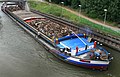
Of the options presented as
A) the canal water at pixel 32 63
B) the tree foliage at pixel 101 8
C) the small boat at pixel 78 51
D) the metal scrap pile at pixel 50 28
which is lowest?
the canal water at pixel 32 63

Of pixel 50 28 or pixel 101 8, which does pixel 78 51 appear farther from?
pixel 101 8

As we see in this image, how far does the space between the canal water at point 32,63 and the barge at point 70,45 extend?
91cm

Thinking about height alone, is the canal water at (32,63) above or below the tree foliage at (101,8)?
below

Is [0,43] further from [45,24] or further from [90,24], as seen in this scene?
[90,24]

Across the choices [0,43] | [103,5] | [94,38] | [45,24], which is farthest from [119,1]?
[0,43]

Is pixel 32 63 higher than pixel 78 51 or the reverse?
the reverse

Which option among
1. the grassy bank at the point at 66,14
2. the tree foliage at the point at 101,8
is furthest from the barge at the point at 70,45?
the tree foliage at the point at 101,8

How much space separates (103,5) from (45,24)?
13.6 metres

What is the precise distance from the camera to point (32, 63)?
3766 centimetres

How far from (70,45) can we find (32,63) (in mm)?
6659

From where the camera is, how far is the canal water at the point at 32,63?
34.8 m

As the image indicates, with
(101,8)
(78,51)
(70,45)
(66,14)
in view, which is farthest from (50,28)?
(66,14)

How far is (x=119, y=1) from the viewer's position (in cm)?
5191

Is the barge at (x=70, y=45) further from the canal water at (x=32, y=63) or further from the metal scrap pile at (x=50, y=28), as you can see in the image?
the canal water at (x=32, y=63)
